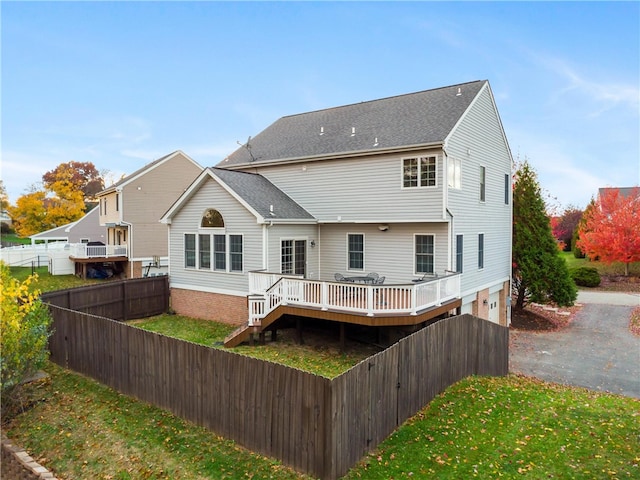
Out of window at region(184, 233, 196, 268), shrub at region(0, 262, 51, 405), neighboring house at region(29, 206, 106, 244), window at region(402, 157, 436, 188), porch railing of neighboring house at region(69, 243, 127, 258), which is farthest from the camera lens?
neighboring house at region(29, 206, 106, 244)

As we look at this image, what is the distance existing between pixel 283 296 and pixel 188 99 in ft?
66.2

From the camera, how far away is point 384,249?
50.3ft

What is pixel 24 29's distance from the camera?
12516 millimetres

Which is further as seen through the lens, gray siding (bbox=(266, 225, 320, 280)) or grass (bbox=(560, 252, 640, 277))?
grass (bbox=(560, 252, 640, 277))

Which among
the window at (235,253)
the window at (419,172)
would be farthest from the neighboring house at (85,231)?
the window at (419,172)

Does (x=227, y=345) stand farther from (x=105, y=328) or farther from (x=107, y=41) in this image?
(x=107, y=41)

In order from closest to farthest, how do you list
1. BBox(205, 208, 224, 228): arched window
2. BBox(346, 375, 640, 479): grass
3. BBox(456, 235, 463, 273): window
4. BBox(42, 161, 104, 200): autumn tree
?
1. BBox(346, 375, 640, 479): grass
2. BBox(456, 235, 463, 273): window
3. BBox(205, 208, 224, 228): arched window
4. BBox(42, 161, 104, 200): autumn tree

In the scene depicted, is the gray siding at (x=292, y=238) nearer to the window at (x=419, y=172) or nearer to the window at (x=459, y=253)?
the window at (x=419, y=172)

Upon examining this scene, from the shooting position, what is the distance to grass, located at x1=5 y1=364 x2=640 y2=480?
20.1ft

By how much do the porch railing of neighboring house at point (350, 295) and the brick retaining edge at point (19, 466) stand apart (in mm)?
6726

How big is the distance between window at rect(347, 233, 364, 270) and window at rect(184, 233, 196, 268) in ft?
21.2

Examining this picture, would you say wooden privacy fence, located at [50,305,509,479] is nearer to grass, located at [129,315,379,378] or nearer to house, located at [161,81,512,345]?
grass, located at [129,315,379,378]

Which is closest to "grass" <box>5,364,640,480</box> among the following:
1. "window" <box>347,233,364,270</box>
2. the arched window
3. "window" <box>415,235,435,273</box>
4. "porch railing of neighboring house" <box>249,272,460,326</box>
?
"porch railing of neighboring house" <box>249,272,460,326</box>

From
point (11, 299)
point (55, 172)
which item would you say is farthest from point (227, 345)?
point (55, 172)
